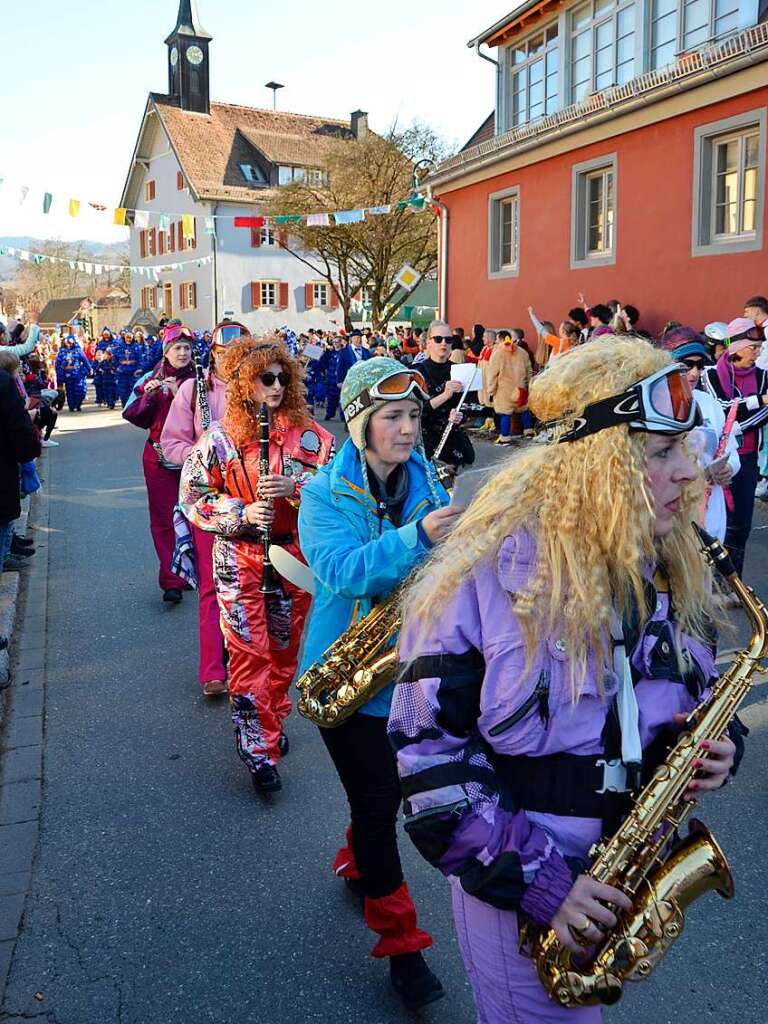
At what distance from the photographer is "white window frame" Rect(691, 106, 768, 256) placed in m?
14.1

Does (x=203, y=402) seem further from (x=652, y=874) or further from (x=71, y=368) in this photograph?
(x=71, y=368)

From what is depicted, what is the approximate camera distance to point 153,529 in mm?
8047

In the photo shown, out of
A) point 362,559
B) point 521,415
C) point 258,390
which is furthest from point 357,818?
point 521,415

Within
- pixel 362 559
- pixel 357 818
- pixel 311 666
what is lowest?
pixel 357 818

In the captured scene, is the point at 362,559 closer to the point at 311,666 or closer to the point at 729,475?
the point at 311,666

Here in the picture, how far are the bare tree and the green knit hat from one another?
91.9ft

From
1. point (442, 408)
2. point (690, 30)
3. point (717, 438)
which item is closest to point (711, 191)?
point (690, 30)

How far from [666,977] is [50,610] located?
19.2 ft

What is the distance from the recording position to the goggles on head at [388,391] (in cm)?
309

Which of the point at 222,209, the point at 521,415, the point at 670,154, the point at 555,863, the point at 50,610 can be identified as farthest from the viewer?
the point at 222,209

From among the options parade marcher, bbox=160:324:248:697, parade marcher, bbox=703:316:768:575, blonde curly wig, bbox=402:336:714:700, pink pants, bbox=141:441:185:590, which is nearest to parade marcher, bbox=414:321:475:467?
parade marcher, bbox=160:324:248:697

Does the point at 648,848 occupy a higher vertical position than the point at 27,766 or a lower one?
higher

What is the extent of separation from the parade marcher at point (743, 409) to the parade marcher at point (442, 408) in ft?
5.91

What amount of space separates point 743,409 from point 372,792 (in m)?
5.08
